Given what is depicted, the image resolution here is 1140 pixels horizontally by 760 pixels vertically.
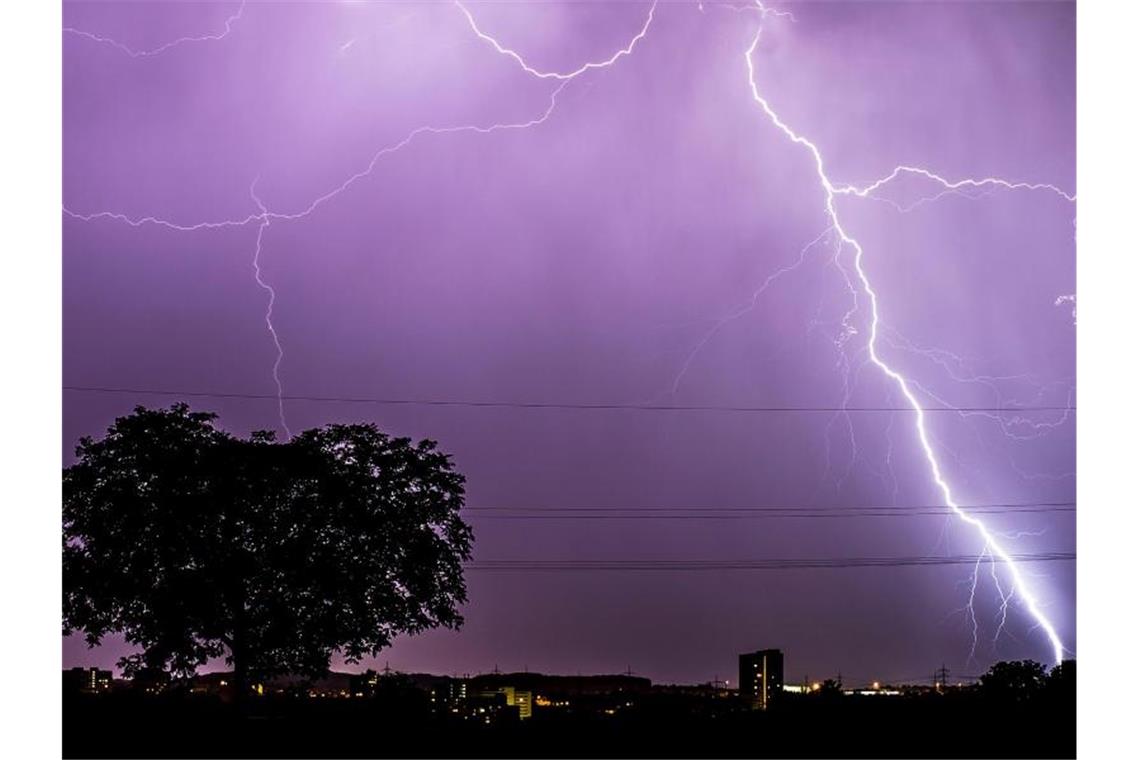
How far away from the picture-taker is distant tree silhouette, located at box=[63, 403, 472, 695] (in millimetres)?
11234

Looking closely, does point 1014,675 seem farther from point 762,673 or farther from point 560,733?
point 560,733

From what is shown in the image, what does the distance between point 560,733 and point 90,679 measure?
612cm

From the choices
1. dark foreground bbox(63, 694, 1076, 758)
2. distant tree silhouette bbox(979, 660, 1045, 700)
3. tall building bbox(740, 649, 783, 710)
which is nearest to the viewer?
dark foreground bbox(63, 694, 1076, 758)

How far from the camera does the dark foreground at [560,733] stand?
885 cm

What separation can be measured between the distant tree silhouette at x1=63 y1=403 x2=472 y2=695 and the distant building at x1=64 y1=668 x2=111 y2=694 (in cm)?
81

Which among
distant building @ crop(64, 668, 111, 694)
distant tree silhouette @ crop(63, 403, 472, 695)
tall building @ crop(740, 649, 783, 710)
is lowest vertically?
tall building @ crop(740, 649, 783, 710)

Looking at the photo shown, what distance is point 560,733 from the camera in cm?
974
